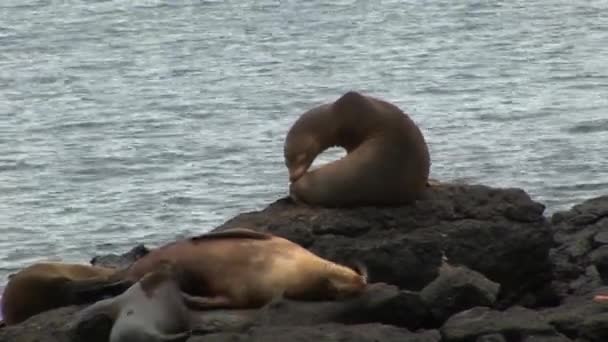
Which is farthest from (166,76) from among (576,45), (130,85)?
(576,45)

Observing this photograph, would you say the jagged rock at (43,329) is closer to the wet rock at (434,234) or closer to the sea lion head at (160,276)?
the sea lion head at (160,276)

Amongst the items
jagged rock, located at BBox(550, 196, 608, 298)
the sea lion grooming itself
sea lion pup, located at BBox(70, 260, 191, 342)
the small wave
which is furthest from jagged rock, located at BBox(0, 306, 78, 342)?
the small wave

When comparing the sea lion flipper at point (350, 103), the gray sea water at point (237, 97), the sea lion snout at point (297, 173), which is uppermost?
the sea lion flipper at point (350, 103)

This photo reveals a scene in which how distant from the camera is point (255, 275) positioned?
28.3ft

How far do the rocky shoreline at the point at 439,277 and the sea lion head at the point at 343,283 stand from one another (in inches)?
2.2

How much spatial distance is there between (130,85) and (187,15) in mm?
11680

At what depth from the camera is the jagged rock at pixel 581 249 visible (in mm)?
A: 10438

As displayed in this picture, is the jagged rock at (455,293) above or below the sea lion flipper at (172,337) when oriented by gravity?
below

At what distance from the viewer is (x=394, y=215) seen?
32.9 feet

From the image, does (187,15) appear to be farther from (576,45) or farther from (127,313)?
(127,313)

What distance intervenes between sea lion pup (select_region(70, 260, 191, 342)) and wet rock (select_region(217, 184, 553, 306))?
4.48ft

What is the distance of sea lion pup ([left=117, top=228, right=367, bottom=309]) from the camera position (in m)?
8.61

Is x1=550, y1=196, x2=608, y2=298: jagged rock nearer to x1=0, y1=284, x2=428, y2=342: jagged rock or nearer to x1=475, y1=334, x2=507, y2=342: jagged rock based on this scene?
x1=0, y1=284, x2=428, y2=342: jagged rock

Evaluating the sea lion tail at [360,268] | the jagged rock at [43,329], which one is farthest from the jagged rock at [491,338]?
the jagged rock at [43,329]
